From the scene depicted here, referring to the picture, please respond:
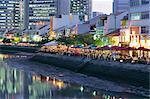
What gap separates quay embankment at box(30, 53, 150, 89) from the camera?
50.4 metres

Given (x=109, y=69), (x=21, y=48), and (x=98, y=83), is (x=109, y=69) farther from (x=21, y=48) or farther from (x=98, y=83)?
(x=21, y=48)

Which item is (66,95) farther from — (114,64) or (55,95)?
(114,64)

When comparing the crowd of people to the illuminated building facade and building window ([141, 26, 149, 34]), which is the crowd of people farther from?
building window ([141, 26, 149, 34])

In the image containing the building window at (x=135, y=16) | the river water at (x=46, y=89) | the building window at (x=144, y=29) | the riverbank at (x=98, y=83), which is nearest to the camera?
the riverbank at (x=98, y=83)

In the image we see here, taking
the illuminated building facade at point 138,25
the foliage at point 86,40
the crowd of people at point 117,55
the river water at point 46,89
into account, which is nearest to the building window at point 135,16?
the illuminated building facade at point 138,25

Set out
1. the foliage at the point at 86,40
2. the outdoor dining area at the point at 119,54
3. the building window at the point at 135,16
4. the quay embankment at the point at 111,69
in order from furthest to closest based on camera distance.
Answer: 1. the foliage at the point at 86,40
2. the building window at the point at 135,16
3. the outdoor dining area at the point at 119,54
4. the quay embankment at the point at 111,69

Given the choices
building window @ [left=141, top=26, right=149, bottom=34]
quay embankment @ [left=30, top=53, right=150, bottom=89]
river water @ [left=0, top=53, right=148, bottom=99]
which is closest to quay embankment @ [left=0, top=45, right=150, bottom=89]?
quay embankment @ [left=30, top=53, right=150, bottom=89]

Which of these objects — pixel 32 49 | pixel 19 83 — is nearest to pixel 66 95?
pixel 19 83

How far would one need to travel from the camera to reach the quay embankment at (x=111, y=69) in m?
50.4

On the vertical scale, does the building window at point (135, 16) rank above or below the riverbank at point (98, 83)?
above

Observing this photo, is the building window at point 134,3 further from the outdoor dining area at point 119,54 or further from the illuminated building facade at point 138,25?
the outdoor dining area at point 119,54

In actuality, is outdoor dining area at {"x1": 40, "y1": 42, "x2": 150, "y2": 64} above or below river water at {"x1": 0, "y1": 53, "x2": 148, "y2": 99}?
above

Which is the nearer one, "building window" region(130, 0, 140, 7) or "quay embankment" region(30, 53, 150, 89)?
"quay embankment" region(30, 53, 150, 89)

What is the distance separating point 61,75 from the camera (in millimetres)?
68062
